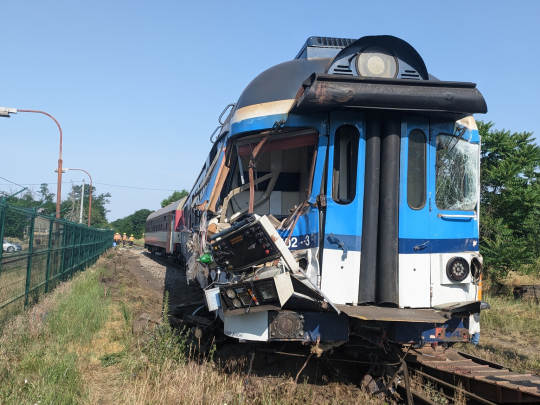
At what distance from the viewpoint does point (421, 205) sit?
502 centimetres

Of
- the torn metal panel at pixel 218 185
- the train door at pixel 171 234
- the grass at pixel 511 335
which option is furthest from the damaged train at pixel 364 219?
the train door at pixel 171 234

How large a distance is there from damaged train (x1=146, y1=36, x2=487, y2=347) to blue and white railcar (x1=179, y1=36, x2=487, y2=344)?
0.01 metres

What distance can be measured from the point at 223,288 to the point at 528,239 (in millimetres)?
10263

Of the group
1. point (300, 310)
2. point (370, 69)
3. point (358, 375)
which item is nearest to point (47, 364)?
point (300, 310)

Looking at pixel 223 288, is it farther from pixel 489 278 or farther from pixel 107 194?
pixel 107 194

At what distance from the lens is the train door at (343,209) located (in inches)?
187

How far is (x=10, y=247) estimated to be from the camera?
6.64 metres

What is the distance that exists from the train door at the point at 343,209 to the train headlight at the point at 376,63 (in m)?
0.46

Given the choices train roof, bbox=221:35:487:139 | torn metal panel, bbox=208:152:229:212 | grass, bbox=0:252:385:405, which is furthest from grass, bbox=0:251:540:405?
train roof, bbox=221:35:487:139

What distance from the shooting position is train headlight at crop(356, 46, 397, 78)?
496cm

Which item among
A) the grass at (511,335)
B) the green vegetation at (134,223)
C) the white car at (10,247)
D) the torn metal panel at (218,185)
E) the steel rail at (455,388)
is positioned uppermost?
the green vegetation at (134,223)

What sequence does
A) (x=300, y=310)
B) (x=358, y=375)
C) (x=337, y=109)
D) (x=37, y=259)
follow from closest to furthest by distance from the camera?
(x=300, y=310) → (x=337, y=109) → (x=358, y=375) → (x=37, y=259)

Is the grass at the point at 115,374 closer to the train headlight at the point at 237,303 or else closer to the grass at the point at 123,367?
the grass at the point at 123,367

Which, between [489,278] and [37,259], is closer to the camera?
[37,259]
